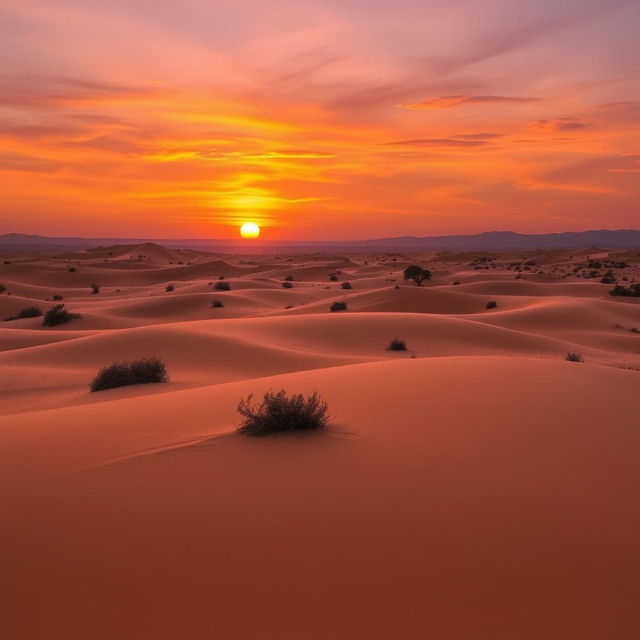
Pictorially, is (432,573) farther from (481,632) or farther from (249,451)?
(249,451)

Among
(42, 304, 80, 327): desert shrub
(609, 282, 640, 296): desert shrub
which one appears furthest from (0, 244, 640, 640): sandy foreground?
(609, 282, 640, 296): desert shrub

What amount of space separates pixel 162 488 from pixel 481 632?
2.50 meters

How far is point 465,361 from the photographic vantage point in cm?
955

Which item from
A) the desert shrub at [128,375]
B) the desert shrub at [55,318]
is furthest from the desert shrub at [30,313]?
the desert shrub at [128,375]

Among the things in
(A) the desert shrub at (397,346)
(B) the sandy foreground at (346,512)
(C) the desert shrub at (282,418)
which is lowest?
(A) the desert shrub at (397,346)

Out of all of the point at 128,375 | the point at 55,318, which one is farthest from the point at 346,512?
the point at 55,318

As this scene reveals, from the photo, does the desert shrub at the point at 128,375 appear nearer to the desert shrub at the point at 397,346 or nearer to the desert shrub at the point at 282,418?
the desert shrub at the point at 282,418

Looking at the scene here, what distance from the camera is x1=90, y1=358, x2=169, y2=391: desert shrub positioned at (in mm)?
11031

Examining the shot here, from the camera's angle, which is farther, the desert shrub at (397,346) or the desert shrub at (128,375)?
the desert shrub at (397,346)

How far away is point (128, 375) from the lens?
11250 mm

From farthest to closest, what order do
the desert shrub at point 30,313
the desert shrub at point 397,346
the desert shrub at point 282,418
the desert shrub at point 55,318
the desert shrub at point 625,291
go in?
the desert shrub at point 625,291, the desert shrub at point 30,313, the desert shrub at point 55,318, the desert shrub at point 397,346, the desert shrub at point 282,418

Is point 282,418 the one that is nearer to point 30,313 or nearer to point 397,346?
point 397,346

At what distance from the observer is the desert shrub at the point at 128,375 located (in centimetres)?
1103

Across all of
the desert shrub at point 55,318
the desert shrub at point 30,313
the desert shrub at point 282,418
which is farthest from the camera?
the desert shrub at point 30,313
